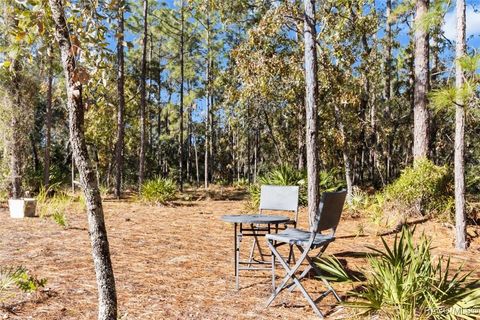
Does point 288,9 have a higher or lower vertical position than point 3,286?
higher

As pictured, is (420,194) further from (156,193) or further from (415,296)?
(156,193)

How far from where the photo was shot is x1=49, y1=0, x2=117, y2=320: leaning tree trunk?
2447 millimetres

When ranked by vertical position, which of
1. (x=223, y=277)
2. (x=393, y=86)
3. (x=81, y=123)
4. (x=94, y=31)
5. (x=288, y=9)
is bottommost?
(x=223, y=277)

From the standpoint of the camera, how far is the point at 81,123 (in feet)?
8.36

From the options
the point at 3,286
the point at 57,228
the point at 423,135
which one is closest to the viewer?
the point at 3,286

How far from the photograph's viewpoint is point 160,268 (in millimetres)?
5324

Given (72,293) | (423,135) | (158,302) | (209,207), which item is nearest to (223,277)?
(158,302)

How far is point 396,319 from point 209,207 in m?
10.8

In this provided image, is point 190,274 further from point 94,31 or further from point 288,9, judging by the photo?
point 288,9

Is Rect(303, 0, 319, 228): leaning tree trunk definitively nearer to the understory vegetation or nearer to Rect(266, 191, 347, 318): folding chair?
Rect(266, 191, 347, 318): folding chair

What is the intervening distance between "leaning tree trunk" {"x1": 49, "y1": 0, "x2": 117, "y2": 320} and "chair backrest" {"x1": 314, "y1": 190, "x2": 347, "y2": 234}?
1968mm

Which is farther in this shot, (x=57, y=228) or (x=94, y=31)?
(x=57, y=228)

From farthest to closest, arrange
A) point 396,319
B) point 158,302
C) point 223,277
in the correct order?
point 223,277
point 158,302
point 396,319

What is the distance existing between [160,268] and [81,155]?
310 centimetres
